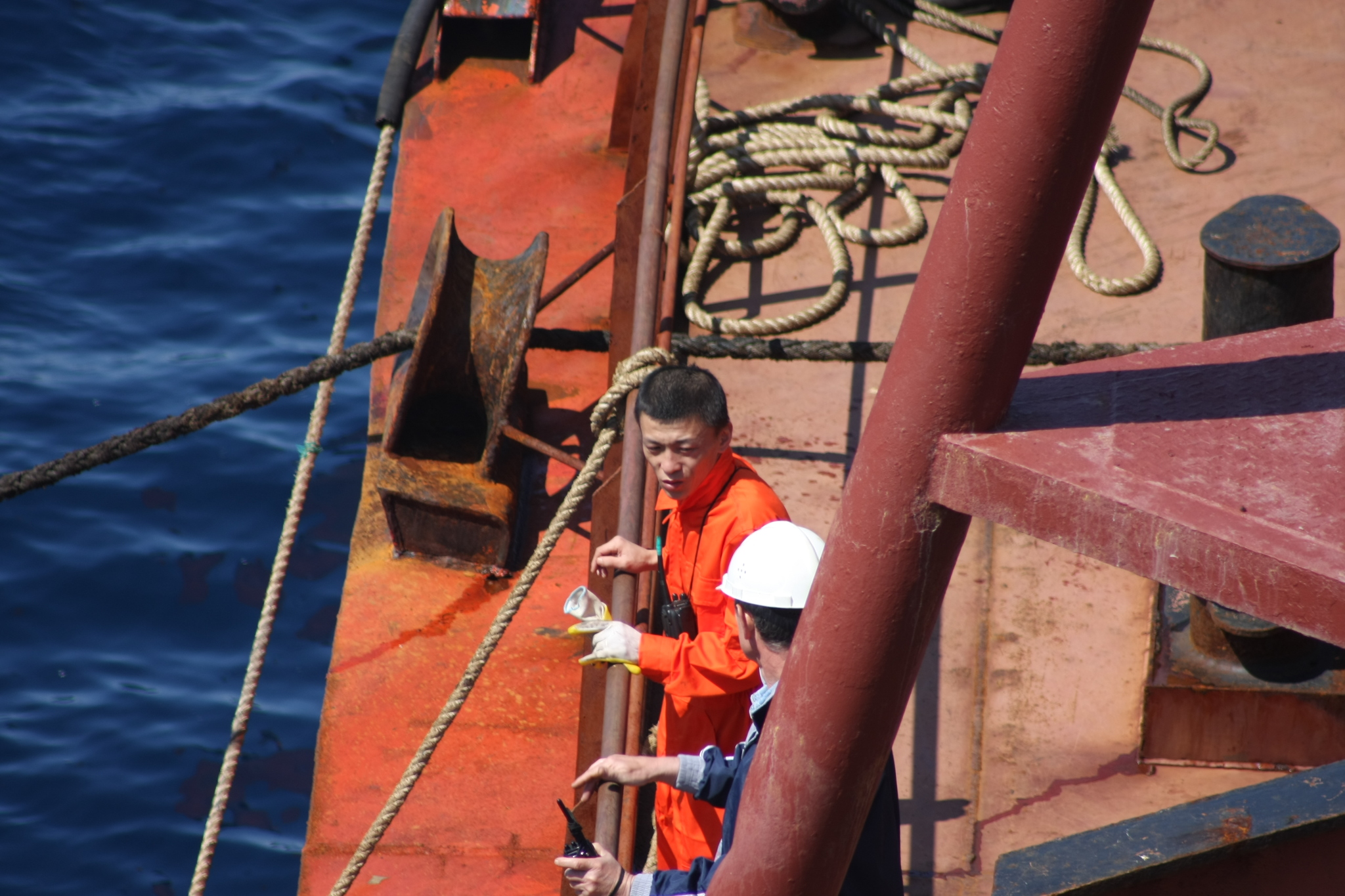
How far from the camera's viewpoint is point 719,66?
21.1ft

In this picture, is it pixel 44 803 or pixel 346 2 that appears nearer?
pixel 44 803

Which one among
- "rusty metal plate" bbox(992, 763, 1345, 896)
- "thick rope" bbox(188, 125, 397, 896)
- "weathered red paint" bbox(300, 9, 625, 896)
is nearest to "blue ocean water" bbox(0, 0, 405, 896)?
"thick rope" bbox(188, 125, 397, 896)

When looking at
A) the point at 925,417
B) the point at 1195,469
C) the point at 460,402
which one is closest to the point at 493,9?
the point at 460,402

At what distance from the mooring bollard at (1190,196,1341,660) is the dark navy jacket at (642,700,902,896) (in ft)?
4.86

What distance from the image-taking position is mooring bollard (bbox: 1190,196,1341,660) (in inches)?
129

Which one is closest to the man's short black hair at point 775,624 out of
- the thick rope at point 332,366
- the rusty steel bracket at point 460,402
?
the thick rope at point 332,366

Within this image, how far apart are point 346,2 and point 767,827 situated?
34.3 feet

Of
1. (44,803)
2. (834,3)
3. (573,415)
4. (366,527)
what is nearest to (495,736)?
(366,527)

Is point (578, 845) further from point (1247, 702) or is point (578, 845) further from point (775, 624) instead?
point (1247, 702)

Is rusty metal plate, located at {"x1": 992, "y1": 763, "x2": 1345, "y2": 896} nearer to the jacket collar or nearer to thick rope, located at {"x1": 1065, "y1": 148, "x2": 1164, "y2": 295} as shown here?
the jacket collar

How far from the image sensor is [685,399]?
9.70 feet

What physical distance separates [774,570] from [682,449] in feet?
2.46

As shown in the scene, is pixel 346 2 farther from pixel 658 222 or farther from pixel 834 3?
pixel 658 222

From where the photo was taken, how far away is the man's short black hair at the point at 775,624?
2234 mm
